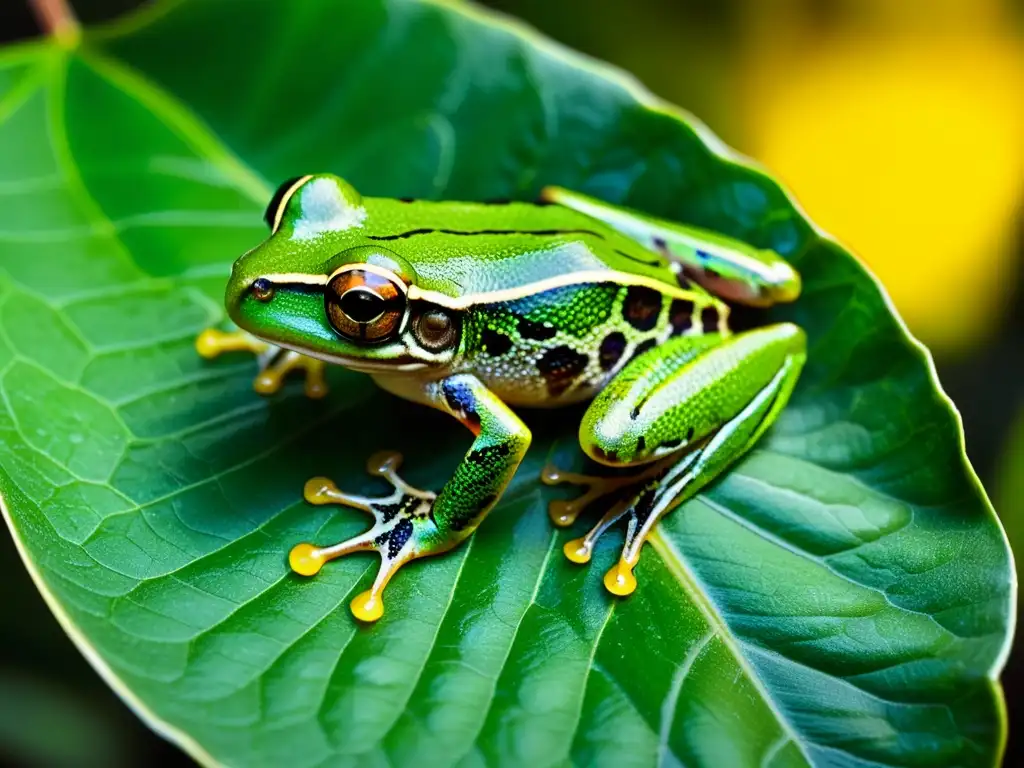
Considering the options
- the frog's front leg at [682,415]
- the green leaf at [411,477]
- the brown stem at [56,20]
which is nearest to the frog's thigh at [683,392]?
the frog's front leg at [682,415]

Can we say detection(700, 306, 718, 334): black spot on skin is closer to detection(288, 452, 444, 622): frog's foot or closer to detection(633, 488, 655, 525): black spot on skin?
detection(633, 488, 655, 525): black spot on skin

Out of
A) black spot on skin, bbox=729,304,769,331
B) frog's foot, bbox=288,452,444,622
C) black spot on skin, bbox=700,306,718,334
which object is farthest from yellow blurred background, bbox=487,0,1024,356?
frog's foot, bbox=288,452,444,622

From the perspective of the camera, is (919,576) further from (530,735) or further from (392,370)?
(392,370)

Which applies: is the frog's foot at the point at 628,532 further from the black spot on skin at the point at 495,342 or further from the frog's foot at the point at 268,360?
the frog's foot at the point at 268,360

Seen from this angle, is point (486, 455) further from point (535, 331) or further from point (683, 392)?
point (683, 392)

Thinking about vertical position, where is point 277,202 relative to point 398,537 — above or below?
above

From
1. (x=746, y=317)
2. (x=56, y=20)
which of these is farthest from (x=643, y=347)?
(x=56, y=20)
